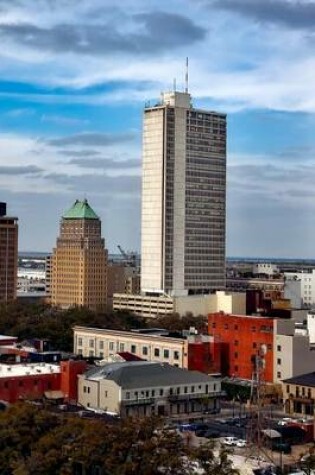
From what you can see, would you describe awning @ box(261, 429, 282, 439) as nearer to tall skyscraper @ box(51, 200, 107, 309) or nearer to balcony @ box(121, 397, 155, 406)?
balcony @ box(121, 397, 155, 406)

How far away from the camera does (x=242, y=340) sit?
64.3 m

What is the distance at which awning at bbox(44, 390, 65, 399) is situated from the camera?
52406 mm

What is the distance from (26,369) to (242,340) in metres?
16.5

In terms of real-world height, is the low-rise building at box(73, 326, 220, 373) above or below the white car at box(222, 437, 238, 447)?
above

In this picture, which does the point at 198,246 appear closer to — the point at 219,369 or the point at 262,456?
the point at 219,369

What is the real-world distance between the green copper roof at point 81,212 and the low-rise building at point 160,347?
58.2 m

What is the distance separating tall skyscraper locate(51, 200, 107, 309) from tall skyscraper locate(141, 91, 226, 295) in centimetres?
1598

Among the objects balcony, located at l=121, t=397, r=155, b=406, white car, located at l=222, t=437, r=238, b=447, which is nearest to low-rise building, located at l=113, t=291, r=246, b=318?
balcony, located at l=121, t=397, r=155, b=406

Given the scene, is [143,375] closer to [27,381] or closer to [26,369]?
[27,381]

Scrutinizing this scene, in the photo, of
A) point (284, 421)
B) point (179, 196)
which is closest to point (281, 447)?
point (284, 421)

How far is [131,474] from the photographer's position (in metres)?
31.9

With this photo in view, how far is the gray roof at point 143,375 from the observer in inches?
2010

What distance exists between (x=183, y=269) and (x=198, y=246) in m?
3.58

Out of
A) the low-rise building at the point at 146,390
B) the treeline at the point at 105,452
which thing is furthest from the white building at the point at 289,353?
the treeline at the point at 105,452
